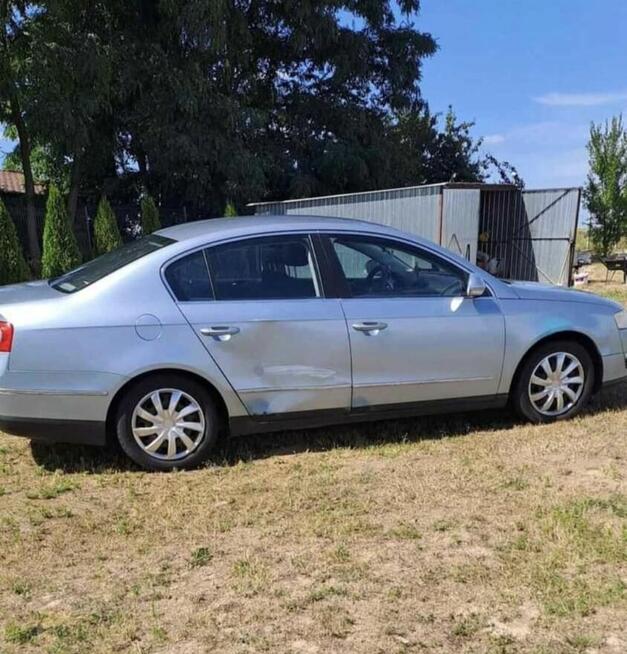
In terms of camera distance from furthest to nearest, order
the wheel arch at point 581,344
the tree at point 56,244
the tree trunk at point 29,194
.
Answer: the tree trunk at point 29,194 < the tree at point 56,244 < the wheel arch at point 581,344

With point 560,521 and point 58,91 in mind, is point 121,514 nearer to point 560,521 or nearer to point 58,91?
point 560,521

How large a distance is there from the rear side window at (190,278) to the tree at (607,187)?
22.0 meters

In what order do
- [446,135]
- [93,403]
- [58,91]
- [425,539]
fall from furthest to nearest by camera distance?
[446,135] < [58,91] < [93,403] < [425,539]

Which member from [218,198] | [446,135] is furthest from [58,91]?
[446,135]

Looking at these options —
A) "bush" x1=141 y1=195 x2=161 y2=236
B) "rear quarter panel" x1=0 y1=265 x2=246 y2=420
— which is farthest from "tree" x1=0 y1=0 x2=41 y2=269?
"rear quarter panel" x1=0 y1=265 x2=246 y2=420

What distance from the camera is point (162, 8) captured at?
1780 cm

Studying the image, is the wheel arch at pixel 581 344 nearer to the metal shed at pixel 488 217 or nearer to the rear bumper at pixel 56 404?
the rear bumper at pixel 56 404

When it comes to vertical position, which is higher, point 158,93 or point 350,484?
point 158,93

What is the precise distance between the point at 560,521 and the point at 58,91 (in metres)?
16.5

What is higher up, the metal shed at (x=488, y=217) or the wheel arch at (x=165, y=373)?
the metal shed at (x=488, y=217)

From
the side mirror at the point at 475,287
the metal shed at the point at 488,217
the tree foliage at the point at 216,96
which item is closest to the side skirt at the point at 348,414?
the side mirror at the point at 475,287

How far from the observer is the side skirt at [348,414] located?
4.12 meters

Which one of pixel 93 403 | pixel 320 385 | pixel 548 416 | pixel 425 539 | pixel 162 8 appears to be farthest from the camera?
pixel 162 8

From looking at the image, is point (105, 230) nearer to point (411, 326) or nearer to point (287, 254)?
point (287, 254)
